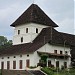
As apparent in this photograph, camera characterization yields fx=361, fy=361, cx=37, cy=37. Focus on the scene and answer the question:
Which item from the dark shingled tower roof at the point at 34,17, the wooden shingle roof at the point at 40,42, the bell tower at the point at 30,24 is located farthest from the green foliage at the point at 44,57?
the dark shingled tower roof at the point at 34,17

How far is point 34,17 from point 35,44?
25.4 feet

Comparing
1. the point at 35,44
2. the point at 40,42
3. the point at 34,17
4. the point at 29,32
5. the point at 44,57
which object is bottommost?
the point at 44,57

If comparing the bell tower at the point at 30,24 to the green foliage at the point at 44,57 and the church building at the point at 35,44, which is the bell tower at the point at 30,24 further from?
the green foliage at the point at 44,57

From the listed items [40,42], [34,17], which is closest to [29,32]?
[34,17]

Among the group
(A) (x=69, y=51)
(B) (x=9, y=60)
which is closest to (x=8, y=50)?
(B) (x=9, y=60)

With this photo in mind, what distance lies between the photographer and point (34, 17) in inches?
2896

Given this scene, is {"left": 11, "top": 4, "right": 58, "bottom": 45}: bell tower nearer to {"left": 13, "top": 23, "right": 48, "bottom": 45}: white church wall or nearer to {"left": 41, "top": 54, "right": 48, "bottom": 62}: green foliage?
{"left": 13, "top": 23, "right": 48, "bottom": 45}: white church wall

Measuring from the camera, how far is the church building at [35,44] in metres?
66.1

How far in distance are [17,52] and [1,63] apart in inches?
288

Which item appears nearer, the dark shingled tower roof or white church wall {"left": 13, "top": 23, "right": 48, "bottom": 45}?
white church wall {"left": 13, "top": 23, "right": 48, "bottom": 45}

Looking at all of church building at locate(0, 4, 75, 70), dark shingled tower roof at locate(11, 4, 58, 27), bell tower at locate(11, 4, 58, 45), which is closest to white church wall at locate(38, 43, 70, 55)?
church building at locate(0, 4, 75, 70)

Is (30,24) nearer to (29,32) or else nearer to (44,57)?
(29,32)

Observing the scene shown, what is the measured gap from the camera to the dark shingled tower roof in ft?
242

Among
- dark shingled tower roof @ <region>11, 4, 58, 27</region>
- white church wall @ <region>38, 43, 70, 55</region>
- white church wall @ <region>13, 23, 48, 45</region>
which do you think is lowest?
white church wall @ <region>38, 43, 70, 55</region>
